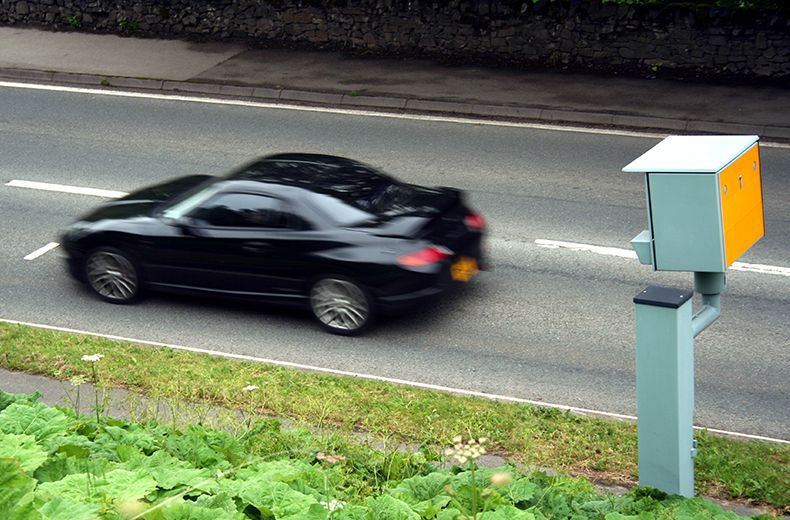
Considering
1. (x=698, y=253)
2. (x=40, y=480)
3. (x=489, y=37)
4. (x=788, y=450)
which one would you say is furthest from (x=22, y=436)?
(x=489, y=37)

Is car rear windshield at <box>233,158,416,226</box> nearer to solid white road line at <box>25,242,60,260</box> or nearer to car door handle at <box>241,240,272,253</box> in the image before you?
car door handle at <box>241,240,272,253</box>

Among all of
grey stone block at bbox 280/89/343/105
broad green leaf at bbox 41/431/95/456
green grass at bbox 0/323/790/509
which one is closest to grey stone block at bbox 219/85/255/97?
grey stone block at bbox 280/89/343/105

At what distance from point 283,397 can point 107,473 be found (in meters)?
4.27

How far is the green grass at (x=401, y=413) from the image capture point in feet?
25.6

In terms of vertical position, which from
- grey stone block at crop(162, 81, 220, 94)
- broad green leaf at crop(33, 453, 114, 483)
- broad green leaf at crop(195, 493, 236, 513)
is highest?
grey stone block at crop(162, 81, 220, 94)

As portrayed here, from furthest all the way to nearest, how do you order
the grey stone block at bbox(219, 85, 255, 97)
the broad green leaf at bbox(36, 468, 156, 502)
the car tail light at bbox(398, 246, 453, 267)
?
the grey stone block at bbox(219, 85, 255, 97)
the car tail light at bbox(398, 246, 453, 267)
the broad green leaf at bbox(36, 468, 156, 502)

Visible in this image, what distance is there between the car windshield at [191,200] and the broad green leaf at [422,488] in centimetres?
675

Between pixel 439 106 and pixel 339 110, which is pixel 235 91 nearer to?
pixel 339 110

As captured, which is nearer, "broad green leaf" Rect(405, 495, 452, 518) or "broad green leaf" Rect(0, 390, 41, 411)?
"broad green leaf" Rect(405, 495, 452, 518)

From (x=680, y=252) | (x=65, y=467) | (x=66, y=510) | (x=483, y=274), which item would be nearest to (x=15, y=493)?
(x=66, y=510)

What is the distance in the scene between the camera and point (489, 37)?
20.3 m

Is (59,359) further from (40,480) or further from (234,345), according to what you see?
(40,480)

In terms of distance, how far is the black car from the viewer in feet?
35.4

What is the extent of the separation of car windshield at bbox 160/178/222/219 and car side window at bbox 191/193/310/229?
10 cm
